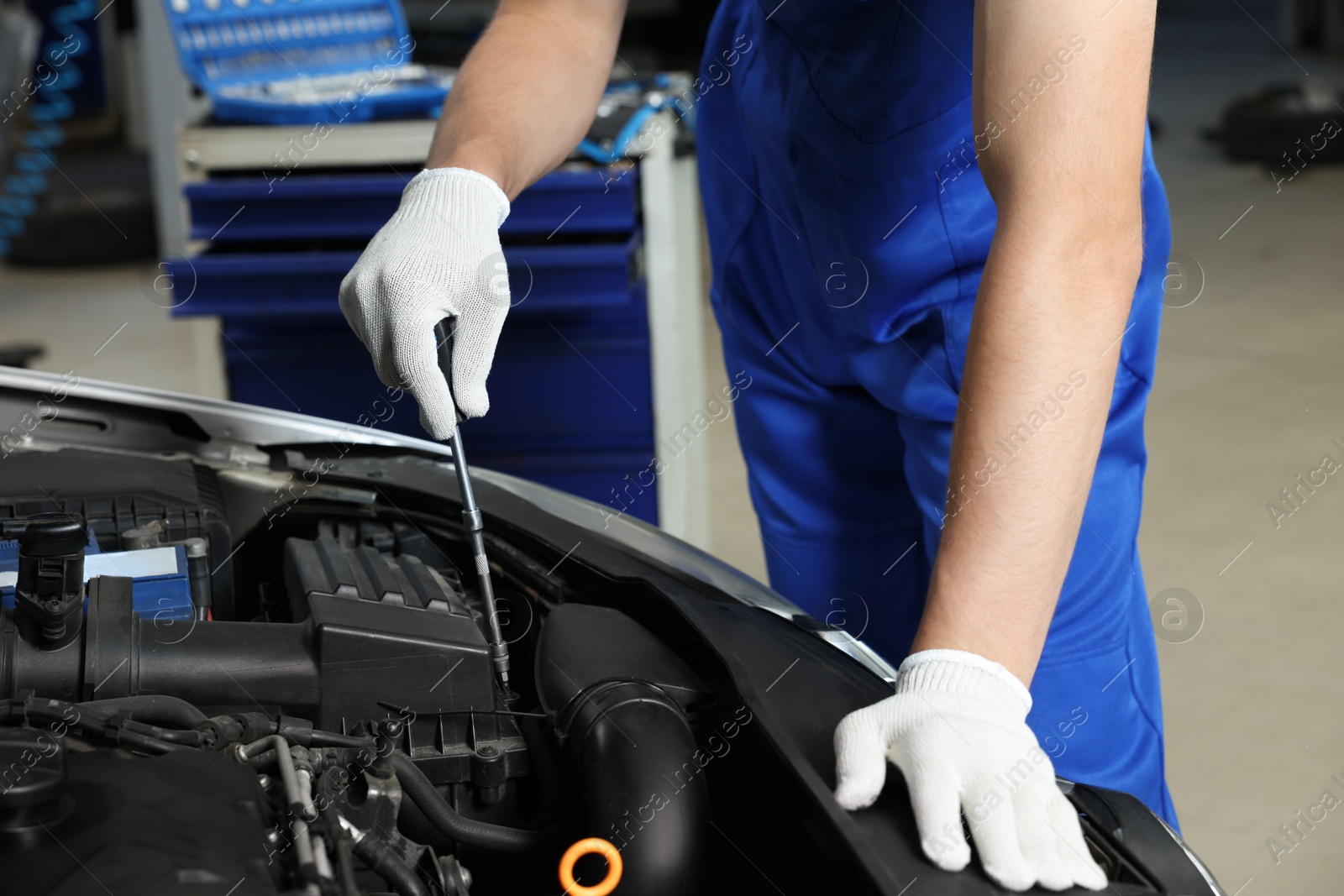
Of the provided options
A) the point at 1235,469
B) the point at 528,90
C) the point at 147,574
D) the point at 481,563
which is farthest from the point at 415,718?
the point at 1235,469

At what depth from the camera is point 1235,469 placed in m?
2.70

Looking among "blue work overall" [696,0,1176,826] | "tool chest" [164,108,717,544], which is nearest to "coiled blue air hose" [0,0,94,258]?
"tool chest" [164,108,717,544]

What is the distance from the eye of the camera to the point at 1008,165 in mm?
774

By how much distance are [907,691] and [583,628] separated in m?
0.26

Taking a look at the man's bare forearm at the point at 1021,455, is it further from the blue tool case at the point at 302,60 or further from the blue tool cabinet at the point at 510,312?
the blue tool case at the point at 302,60

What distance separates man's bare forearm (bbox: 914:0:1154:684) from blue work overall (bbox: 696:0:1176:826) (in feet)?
0.66

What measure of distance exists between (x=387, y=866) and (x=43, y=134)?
600 cm

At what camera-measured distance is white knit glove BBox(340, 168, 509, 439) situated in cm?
95

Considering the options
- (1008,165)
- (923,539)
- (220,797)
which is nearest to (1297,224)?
(923,539)

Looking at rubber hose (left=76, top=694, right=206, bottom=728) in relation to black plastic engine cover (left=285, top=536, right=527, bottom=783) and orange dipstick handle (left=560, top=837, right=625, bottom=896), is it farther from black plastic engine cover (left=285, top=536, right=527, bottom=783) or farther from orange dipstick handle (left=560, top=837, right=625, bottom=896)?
orange dipstick handle (left=560, top=837, right=625, bottom=896)

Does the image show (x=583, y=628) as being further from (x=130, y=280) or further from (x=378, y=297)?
(x=130, y=280)

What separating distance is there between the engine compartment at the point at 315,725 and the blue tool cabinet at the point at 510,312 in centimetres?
89

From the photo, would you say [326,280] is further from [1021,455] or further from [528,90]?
[1021,455]

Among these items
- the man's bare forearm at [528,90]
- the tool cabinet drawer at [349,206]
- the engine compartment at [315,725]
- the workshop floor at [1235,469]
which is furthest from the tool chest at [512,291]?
the engine compartment at [315,725]
